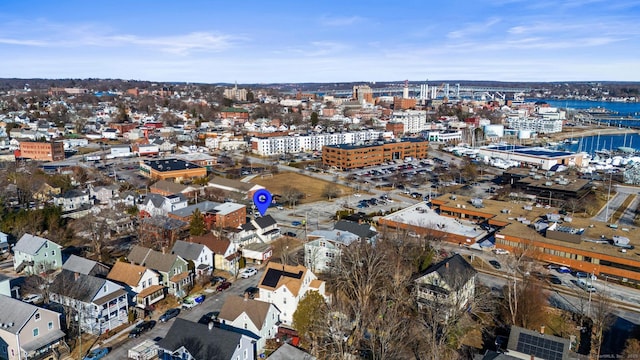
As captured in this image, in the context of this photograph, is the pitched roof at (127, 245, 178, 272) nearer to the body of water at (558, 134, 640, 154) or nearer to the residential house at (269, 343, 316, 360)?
the residential house at (269, 343, 316, 360)

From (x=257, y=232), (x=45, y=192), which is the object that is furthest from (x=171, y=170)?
(x=257, y=232)

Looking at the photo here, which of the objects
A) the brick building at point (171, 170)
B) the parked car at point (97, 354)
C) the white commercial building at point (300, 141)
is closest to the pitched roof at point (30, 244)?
the parked car at point (97, 354)

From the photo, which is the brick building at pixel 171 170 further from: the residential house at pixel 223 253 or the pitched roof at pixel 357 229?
the pitched roof at pixel 357 229

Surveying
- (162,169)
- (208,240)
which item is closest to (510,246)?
(208,240)

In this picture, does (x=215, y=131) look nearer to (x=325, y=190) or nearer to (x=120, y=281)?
(x=325, y=190)

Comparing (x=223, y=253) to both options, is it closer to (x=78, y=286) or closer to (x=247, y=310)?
(x=247, y=310)

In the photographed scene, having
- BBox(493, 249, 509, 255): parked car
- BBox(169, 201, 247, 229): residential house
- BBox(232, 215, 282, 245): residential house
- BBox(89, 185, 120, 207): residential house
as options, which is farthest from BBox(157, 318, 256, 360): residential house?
BBox(89, 185, 120, 207): residential house
